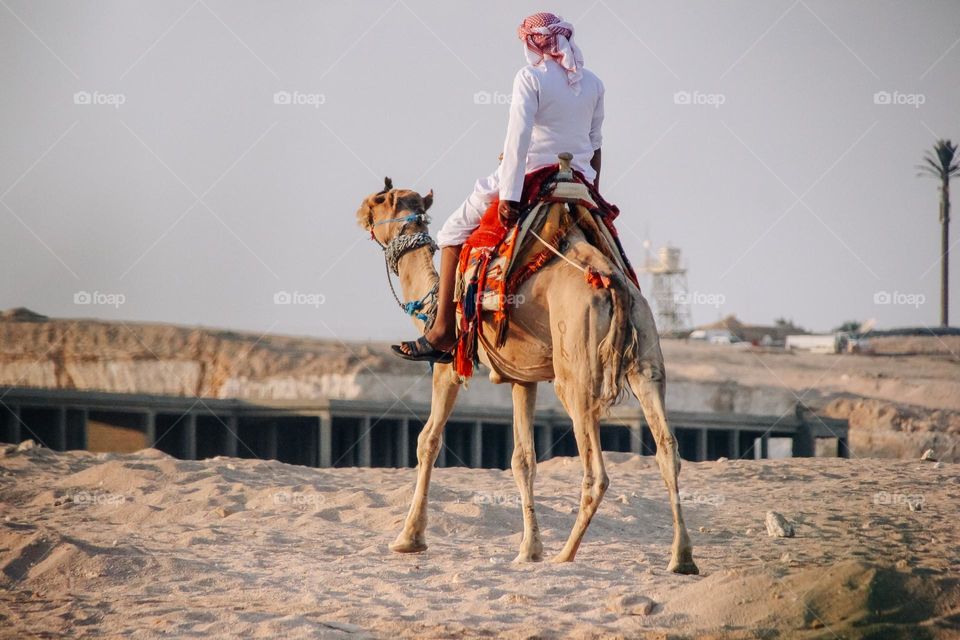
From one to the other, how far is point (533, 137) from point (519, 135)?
0.48 m

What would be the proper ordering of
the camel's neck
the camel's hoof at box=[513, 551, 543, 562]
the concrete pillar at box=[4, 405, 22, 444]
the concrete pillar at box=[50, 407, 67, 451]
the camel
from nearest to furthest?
the camel, the camel's hoof at box=[513, 551, 543, 562], the camel's neck, the concrete pillar at box=[4, 405, 22, 444], the concrete pillar at box=[50, 407, 67, 451]

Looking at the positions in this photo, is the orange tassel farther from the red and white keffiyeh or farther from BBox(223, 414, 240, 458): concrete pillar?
BBox(223, 414, 240, 458): concrete pillar

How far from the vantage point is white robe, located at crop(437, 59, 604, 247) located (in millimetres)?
10391

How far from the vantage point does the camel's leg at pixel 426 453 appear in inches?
451

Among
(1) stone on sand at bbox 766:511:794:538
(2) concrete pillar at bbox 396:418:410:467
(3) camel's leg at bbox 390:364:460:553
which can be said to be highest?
(3) camel's leg at bbox 390:364:460:553

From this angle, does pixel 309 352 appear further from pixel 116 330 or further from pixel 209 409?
pixel 209 409

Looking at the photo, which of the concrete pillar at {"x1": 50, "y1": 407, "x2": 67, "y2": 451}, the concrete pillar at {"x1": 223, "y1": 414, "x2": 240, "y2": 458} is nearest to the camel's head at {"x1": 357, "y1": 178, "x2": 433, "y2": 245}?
the concrete pillar at {"x1": 50, "y1": 407, "x2": 67, "y2": 451}

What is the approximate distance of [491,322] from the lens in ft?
34.7

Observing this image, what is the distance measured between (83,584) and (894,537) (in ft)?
24.4

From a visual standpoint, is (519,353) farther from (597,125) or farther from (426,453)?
(597,125)

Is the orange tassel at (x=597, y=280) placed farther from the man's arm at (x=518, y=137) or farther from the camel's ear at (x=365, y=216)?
the camel's ear at (x=365, y=216)

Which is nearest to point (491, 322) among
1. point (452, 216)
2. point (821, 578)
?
point (452, 216)

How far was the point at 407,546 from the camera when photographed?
11.4 meters

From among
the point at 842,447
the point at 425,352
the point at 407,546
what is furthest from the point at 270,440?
the point at 425,352
